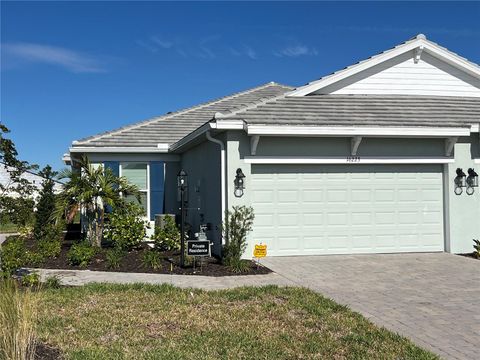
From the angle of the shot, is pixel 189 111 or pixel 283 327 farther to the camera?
pixel 189 111

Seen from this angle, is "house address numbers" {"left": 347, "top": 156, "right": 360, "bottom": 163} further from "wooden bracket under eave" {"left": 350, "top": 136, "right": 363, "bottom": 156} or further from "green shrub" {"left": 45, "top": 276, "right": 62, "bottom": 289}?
"green shrub" {"left": 45, "top": 276, "right": 62, "bottom": 289}

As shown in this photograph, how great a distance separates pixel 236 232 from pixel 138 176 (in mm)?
6678

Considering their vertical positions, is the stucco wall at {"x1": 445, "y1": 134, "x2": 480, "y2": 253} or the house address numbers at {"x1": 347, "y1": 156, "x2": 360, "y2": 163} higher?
the house address numbers at {"x1": 347, "y1": 156, "x2": 360, "y2": 163}

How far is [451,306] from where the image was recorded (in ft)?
23.4

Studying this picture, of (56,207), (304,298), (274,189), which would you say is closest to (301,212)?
(274,189)

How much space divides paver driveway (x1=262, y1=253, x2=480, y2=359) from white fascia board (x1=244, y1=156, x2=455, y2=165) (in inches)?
88.2

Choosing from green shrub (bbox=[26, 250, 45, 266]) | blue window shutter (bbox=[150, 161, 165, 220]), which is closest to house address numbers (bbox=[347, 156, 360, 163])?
blue window shutter (bbox=[150, 161, 165, 220])

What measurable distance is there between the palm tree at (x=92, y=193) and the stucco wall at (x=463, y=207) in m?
8.14

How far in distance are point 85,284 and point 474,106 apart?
35.9ft

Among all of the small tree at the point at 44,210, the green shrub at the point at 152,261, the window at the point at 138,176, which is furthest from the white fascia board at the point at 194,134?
the small tree at the point at 44,210

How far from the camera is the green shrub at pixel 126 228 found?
13125 mm

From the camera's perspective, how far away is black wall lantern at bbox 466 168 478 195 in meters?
12.2

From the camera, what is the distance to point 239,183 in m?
11.3

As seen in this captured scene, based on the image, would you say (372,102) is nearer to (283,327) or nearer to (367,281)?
(367,281)
